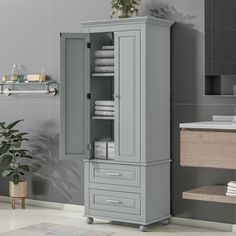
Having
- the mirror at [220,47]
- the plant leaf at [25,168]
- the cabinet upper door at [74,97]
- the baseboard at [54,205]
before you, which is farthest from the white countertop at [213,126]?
the plant leaf at [25,168]

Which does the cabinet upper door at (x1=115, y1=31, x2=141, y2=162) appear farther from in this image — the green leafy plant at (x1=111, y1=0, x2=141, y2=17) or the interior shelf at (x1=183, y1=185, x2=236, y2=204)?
the interior shelf at (x1=183, y1=185, x2=236, y2=204)

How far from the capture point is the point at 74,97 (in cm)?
586

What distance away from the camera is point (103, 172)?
5801 mm

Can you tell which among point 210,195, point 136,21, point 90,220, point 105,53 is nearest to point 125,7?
point 136,21

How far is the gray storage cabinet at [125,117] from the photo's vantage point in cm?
554

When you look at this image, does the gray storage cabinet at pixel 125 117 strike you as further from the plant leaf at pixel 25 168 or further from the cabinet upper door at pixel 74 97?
the plant leaf at pixel 25 168

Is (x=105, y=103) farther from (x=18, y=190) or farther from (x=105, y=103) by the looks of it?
(x=18, y=190)

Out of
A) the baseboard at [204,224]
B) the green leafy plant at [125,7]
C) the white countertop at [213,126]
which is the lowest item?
the baseboard at [204,224]

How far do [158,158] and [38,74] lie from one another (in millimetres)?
1802

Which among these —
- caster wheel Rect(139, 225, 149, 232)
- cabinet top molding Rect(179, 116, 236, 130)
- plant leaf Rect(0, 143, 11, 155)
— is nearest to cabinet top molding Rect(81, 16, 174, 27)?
cabinet top molding Rect(179, 116, 236, 130)

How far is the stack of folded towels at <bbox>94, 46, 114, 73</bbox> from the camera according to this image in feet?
19.1

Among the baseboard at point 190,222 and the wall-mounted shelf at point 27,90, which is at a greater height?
the wall-mounted shelf at point 27,90

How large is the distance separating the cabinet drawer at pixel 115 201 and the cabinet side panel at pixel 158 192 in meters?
0.12

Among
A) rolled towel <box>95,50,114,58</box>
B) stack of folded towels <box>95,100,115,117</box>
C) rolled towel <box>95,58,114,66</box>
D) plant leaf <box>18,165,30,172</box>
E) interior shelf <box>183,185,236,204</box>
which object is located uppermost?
rolled towel <box>95,50,114,58</box>
